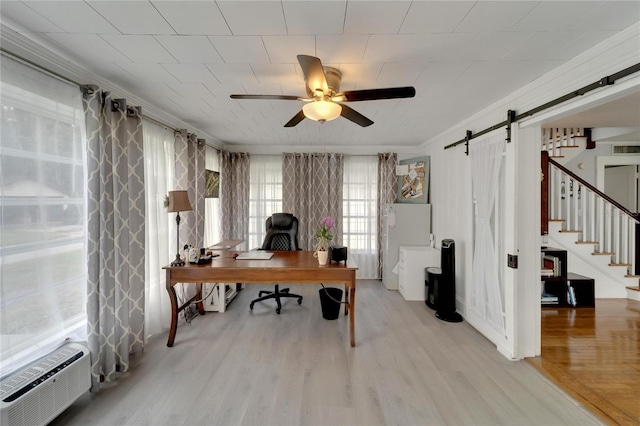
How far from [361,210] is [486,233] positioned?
2311 mm

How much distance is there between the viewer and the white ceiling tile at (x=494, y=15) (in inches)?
50.3

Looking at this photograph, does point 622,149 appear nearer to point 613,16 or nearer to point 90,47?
point 613,16

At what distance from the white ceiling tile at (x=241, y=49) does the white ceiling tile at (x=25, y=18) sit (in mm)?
888

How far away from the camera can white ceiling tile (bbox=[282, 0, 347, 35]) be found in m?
1.27

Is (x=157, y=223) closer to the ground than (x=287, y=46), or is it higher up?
closer to the ground

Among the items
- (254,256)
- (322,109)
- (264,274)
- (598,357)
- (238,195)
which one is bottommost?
(598,357)

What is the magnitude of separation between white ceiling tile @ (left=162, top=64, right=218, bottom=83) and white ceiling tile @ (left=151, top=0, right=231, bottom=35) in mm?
435

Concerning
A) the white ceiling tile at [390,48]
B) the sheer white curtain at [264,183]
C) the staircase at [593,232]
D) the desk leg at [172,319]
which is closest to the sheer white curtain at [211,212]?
the sheer white curtain at [264,183]

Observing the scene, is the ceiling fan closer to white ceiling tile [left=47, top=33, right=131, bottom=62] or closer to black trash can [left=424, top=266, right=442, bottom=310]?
white ceiling tile [left=47, top=33, right=131, bottom=62]

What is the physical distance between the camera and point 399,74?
1.98 meters

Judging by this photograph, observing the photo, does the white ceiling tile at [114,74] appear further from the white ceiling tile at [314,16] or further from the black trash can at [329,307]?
the black trash can at [329,307]

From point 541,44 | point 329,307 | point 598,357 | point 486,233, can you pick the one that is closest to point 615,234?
point 598,357

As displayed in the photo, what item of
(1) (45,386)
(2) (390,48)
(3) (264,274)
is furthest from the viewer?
(3) (264,274)

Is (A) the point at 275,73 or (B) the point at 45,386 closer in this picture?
(B) the point at 45,386
